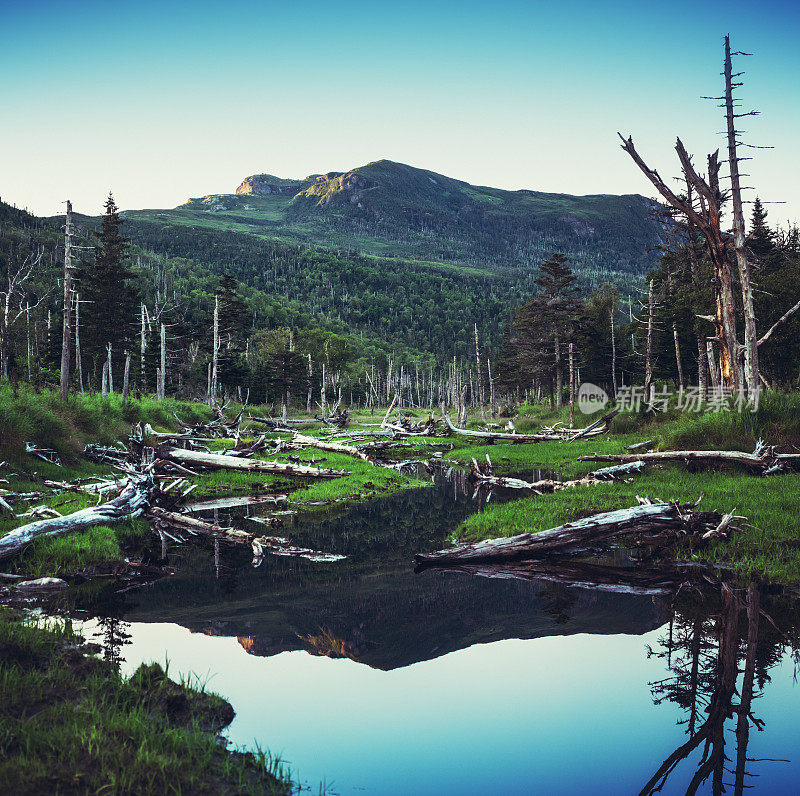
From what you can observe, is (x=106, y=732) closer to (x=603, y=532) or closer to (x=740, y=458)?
(x=603, y=532)

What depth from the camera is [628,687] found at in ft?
19.9

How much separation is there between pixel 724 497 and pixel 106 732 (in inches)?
500

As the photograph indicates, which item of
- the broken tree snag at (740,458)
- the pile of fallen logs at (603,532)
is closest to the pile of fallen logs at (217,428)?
the pile of fallen logs at (603,532)

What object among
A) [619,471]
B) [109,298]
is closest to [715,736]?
[619,471]

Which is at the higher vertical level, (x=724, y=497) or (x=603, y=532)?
(x=724, y=497)

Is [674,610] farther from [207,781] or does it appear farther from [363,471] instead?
[363,471]

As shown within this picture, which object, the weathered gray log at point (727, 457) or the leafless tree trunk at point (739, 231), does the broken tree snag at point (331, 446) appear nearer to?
the weathered gray log at point (727, 457)

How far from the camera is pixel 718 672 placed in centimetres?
599

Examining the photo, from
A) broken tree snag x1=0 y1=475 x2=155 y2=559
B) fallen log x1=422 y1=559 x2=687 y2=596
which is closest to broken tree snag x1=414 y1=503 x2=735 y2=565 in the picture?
fallen log x1=422 y1=559 x2=687 y2=596

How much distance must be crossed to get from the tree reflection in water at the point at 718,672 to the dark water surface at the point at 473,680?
20 mm

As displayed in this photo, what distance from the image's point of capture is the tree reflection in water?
15.0 ft

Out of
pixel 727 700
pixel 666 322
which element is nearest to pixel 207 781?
pixel 727 700

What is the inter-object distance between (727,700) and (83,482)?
17.4 meters

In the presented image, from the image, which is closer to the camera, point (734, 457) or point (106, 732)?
point (106, 732)
